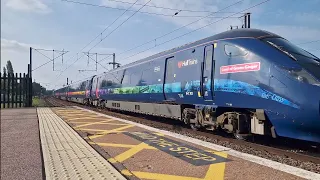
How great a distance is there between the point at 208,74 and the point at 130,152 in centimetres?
362

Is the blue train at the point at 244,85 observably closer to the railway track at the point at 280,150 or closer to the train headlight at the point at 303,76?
the train headlight at the point at 303,76

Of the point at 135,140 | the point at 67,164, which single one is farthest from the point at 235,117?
the point at 67,164

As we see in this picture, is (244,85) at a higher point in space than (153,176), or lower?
higher

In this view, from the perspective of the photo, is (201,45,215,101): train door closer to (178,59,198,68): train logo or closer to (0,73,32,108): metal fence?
(178,59,198,68): train logo

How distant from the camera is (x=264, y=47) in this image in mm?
7328

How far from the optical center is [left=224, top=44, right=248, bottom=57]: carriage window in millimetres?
7824

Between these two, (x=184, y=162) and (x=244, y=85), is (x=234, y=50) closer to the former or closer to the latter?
(x=244, y=85)

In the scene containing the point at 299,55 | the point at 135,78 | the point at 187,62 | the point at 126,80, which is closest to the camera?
the point at 299,55

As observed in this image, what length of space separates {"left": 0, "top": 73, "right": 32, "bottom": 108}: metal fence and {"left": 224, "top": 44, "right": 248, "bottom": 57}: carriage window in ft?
82.4

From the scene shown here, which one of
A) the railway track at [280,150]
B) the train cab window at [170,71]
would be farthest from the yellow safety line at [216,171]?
the train cab window at [170,71]

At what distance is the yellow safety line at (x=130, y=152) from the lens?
6.26 m

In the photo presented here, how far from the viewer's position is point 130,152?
22.4 ft

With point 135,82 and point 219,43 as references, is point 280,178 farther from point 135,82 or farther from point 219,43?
point 135,82

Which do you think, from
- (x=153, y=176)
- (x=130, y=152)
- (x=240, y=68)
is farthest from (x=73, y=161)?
(x=240, y=68)
